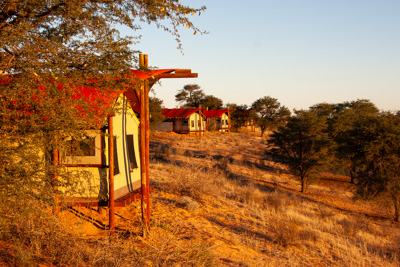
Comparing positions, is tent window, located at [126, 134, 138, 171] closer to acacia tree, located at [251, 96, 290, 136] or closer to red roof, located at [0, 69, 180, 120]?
red roof, located at [0, 69, 180, 120]

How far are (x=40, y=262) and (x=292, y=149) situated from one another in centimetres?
2014

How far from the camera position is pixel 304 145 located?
70.4ft

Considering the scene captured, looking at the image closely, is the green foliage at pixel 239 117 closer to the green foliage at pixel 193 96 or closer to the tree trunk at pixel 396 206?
the green foliage at pixel 193 96

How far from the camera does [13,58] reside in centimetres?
500

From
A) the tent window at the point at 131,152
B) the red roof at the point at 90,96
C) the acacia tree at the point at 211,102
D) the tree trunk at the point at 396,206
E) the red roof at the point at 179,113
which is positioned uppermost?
the acacia tree at the point at 211,102

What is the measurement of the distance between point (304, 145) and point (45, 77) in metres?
19.5

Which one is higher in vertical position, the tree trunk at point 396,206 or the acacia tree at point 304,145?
the acacia tree at point 304,145

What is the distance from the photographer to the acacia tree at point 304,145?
2061 centimetres

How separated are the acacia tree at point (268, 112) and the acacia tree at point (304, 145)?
33.0 meters

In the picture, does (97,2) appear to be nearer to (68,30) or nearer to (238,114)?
(68,30)

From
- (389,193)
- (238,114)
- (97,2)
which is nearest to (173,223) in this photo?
(97,2)

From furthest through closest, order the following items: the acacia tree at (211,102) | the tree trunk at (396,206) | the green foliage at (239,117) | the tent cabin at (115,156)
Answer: the acacia tree at (211,102) < the green foliage at (239,117) < the tree trunk at (396,206) < the tent cabin at (115,156)

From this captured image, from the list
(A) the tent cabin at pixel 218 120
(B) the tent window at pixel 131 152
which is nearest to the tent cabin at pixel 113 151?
(B) the tent window at pixel 131 152

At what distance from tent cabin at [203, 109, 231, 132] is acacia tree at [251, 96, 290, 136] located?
6216mm
